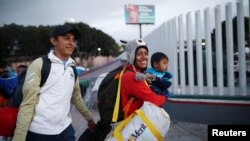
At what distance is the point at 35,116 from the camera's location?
2.68 metres

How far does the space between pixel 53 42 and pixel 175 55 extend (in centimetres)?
519

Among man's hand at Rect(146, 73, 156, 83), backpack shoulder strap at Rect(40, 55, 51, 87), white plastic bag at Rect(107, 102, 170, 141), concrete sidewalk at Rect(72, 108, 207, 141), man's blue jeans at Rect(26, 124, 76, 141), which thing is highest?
backpack shoulder strap at Rect(40, 55, 51, 87)

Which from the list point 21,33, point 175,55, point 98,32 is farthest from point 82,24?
point 175,55

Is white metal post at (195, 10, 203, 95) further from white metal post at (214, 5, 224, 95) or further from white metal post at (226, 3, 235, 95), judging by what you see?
white metal post at (226, 3, 235, 95)

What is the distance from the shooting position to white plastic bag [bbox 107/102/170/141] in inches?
94.9

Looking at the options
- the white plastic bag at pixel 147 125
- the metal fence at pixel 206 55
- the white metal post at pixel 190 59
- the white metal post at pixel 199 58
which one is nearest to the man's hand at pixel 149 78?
the white plastic bag at pixel 147 125

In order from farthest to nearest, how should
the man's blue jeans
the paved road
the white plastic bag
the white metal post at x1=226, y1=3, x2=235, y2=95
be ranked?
the white metal post at x1=226, y1=3, x2=235, y2=95
the paved road
the man's blue jeans
the white plastic bag

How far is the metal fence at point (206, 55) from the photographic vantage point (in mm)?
6398

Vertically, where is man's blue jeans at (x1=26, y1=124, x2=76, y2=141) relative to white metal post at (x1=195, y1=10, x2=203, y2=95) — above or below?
below

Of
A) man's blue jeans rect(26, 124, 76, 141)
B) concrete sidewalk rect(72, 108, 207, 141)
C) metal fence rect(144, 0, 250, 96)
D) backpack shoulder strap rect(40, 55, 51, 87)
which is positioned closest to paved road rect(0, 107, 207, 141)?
concrete sidewalk rect(72, 108, 207, 141)

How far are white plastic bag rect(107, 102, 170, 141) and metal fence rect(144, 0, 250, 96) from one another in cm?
434

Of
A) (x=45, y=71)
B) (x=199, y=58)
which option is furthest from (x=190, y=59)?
(x=45, y=71)

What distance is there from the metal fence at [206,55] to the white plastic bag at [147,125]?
434 cm

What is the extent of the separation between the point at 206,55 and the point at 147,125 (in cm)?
488
